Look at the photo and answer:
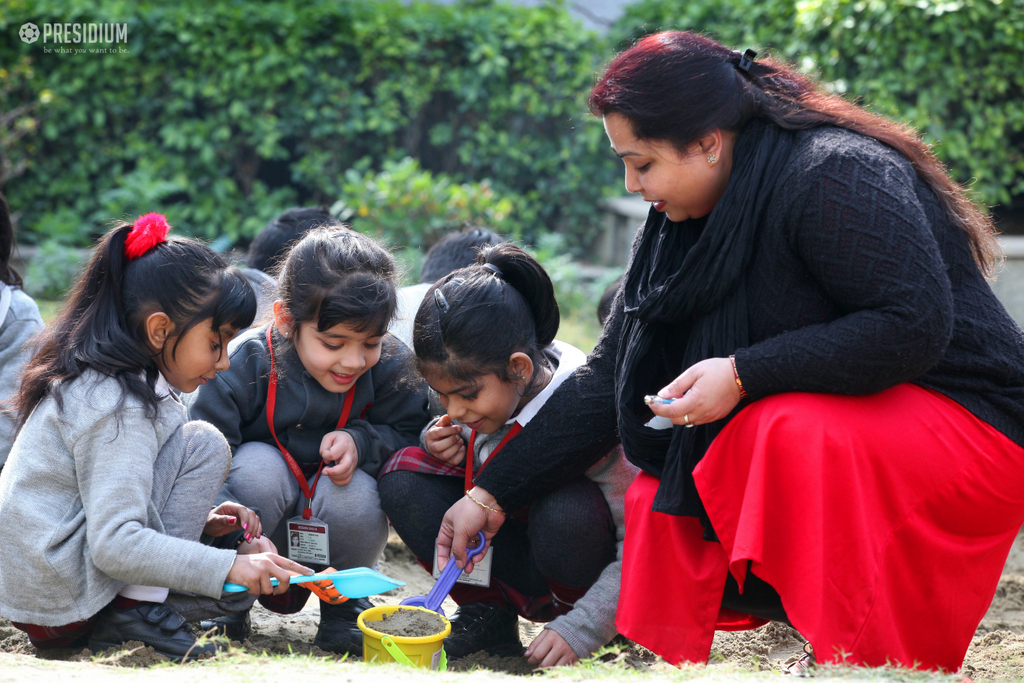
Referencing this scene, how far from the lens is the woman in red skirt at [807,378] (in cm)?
185

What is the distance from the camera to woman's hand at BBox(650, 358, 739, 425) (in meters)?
1.92

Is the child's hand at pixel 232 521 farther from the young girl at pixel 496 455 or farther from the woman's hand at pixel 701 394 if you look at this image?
the woman's hand at pixel 701 394

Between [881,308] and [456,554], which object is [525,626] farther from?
[881,308]

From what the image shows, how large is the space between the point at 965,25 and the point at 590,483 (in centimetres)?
429

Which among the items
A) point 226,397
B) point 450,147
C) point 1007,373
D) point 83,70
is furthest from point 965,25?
point 83,70

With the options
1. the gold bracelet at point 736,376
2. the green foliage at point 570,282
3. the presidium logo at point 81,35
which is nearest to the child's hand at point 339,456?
the gold bracelet at point 736,376

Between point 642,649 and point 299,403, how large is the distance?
3.92 feet

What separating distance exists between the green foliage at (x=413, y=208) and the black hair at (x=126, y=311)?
340 centimetres

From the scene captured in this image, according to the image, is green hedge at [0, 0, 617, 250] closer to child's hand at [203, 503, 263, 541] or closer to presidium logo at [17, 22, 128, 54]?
presidium logo at [17, 22, 128, 54]

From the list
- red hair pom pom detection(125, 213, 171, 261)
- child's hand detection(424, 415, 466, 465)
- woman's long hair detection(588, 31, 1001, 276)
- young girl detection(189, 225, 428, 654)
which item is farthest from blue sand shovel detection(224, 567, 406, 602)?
Answer: woman's long hair detection(588, 31, 1001, 276)

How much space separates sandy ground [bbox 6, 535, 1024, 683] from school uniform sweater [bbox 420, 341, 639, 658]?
0.10 metres

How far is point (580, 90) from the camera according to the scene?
6.93 m

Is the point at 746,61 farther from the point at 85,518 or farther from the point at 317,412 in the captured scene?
the point at 85,518

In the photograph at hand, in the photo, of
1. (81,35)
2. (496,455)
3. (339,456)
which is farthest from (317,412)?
(81,35)
